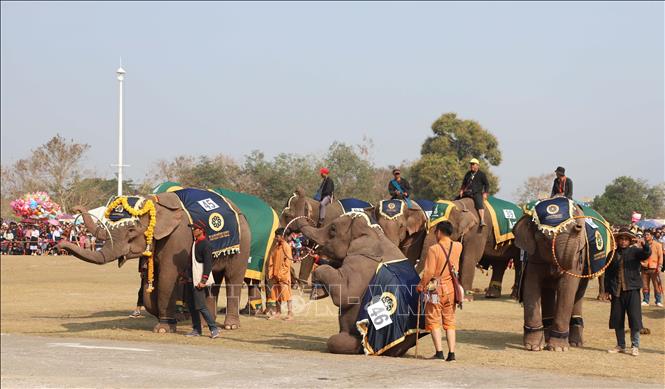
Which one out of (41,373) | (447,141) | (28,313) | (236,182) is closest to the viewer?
(41,373)

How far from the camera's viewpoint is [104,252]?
16.2 m

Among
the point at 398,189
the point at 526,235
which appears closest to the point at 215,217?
the point at 526,235

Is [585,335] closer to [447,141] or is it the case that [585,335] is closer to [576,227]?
[576,227]

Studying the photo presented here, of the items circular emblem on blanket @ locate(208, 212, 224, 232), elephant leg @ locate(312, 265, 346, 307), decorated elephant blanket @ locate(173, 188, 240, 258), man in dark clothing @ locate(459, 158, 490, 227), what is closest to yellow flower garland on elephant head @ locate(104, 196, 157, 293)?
decorated elephant blanket @ locate(173, 188, 240, 258)

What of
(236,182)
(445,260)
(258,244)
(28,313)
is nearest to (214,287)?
(258,244)

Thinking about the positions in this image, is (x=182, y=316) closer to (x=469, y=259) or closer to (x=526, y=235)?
(x=469, y=259)

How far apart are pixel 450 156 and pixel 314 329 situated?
40.4 metres

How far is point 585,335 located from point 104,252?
8254mm

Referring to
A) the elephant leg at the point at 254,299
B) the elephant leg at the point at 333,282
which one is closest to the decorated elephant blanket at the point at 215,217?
the elephant leg at the point at 254,299

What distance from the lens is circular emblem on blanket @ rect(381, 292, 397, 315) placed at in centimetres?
1292

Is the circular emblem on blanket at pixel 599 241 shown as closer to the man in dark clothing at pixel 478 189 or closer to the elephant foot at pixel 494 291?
the man in dark clothing at pixel 478 189

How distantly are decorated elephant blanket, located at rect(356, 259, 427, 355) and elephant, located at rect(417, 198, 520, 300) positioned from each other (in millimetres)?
6851

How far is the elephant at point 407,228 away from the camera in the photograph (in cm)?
2028

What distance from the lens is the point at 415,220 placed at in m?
20.8
